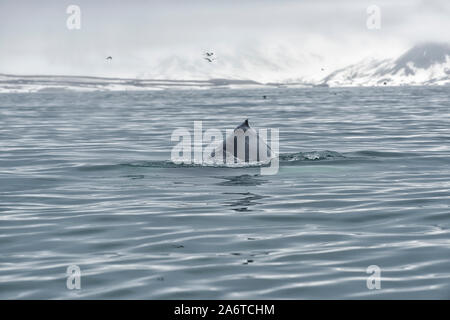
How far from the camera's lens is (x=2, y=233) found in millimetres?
15008

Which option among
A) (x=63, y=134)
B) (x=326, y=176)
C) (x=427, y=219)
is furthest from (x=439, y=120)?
(x=427, y=219)

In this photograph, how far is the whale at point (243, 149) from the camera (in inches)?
928

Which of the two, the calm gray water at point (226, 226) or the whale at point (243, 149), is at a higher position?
the whale at point (243, 149)

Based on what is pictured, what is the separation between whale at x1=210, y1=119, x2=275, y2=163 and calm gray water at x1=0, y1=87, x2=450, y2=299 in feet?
2.47

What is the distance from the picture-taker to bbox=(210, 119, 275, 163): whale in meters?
23.6

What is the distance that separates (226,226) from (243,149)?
8501 mm

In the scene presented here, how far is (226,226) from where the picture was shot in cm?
1529

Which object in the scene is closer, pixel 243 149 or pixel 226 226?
pixel 226 226

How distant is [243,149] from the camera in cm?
2366

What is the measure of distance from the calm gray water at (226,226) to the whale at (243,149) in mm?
752

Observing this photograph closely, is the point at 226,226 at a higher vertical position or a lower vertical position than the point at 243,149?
lower
